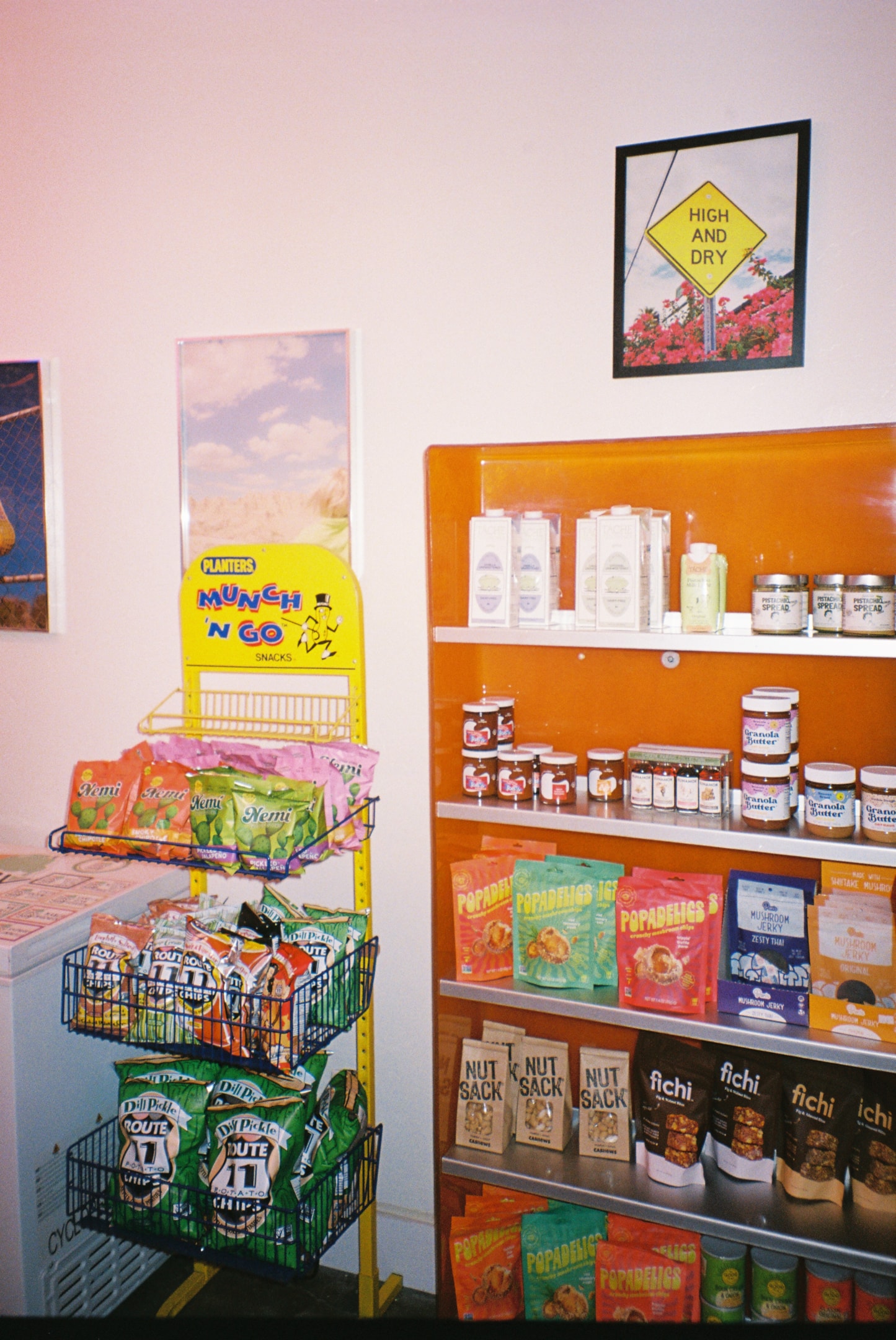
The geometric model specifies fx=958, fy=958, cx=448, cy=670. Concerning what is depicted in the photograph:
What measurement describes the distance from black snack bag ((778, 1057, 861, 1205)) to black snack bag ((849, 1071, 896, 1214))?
0.07 ft

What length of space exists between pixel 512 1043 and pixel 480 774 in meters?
0.69

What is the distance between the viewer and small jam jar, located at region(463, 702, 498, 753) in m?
2.25

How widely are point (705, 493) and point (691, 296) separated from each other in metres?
0.44

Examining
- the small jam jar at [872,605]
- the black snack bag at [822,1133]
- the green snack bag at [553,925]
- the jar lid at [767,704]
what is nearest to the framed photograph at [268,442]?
the green snack bag at [553,925]

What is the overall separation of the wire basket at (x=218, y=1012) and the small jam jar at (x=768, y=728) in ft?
3.24

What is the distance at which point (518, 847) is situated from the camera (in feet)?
8.01

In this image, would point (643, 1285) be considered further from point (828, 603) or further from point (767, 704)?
point (828, 603)

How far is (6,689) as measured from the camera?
116 inches

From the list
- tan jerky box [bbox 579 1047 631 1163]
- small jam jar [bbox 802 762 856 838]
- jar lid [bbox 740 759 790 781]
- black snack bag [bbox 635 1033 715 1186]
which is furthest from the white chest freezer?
small jam jar [bbox 802 762 856 838]

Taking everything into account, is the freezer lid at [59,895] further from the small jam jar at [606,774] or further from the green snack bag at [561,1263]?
the green snack bag at [561,1263]

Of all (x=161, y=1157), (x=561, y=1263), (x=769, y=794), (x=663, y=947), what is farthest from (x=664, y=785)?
(x=161, y=1157)

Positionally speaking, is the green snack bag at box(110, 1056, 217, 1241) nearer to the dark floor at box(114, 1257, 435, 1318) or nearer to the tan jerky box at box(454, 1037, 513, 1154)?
the dark floor at box(114, 1257, 435, 1318)

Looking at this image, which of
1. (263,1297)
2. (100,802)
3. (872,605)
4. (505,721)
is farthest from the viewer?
(263,1297)

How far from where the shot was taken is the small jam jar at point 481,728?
2248 mm
